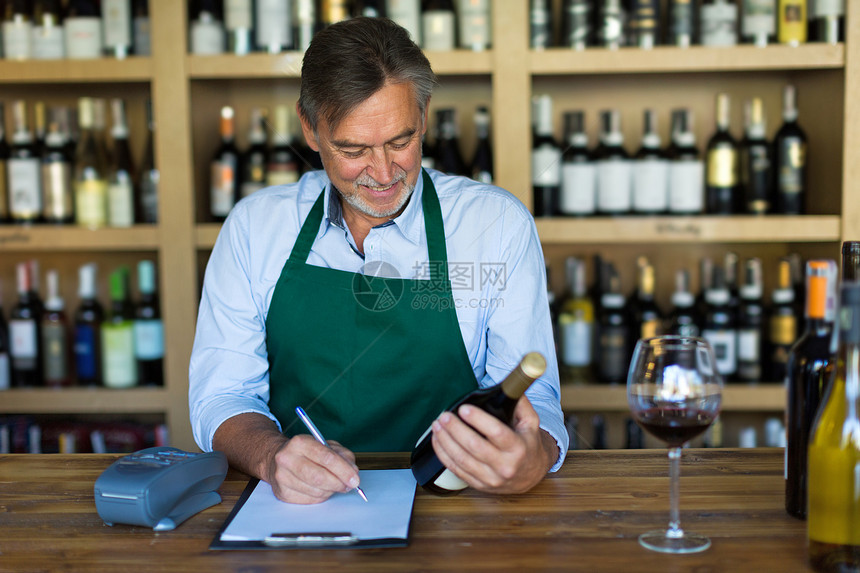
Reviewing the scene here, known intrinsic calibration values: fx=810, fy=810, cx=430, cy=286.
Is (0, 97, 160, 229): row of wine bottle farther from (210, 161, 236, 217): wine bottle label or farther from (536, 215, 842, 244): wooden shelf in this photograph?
(536, 215, 842, 244): wooden shelf

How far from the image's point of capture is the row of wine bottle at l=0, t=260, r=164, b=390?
191 centimetres

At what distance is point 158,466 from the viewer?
0.79 metres

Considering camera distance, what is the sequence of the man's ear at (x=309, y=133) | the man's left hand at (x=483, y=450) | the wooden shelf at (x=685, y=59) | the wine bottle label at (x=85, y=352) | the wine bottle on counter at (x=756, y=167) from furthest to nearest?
the wine bottle label at (x=85, y=352) < the wine bottle on counter at (x=756, y=167) < the wooden shelf at (x=685, y=59) < the man's ear at (x=309, y=133) < the man's left hand at (x=483, y=450)

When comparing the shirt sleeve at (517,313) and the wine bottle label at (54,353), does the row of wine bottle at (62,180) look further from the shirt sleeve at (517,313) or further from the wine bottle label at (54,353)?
the shirt sleeve at (517,313)

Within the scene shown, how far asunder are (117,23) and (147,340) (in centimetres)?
74

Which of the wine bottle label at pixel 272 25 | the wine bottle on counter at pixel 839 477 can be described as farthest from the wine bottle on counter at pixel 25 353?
the wine bottle on counter at pixel 839 477

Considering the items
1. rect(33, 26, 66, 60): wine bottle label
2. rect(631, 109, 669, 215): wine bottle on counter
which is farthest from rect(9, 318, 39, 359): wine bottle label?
rect(631, 109, 669, 215): wine bottle on counter

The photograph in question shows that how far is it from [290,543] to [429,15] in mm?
1374

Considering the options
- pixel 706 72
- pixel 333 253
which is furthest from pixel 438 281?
pixel 706 72

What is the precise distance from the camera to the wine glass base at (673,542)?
694mm

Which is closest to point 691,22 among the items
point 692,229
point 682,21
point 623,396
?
point 682,21

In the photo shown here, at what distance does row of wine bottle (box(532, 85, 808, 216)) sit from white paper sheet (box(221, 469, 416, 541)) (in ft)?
3.68

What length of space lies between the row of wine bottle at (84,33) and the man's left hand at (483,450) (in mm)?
1451

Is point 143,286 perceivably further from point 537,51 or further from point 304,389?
point 537,51
